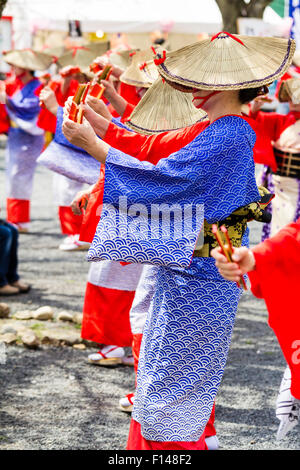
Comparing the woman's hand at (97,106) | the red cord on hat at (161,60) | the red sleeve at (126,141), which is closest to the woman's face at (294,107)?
the woman's hand at (97,106)

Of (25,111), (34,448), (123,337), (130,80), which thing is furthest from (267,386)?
(25,111)

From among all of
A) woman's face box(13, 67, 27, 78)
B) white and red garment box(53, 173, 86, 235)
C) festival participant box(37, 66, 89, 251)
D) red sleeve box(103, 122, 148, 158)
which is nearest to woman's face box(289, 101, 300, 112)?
festival participant box(37, 66, 89, 251)

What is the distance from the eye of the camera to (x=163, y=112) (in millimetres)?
3115

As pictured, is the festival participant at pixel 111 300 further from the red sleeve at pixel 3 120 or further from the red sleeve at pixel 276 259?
the red sleeve at pixel 3 120

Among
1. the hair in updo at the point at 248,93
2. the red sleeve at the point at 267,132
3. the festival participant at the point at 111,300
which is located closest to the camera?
the hair in updo at the point at 248,93

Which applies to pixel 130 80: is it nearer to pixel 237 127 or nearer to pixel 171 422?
pixel 237 127

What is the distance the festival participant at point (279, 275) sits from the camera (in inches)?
79.6

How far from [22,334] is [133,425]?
6.79 ft

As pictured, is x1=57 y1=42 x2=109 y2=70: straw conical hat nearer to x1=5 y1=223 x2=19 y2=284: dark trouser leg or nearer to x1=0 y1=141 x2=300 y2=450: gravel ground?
x1=5 y1=223 x2=19 y2=284: dark trouser leg

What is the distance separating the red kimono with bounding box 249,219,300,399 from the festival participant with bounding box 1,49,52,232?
18.7 ft

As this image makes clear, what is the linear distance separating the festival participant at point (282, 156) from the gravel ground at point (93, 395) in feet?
2.77

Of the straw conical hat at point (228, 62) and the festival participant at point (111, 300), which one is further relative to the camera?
the festival participant at point (111, 300)
